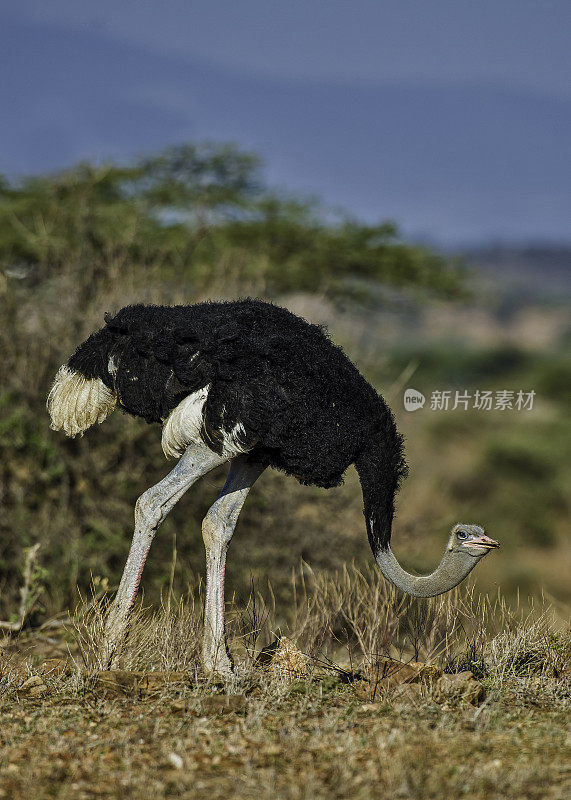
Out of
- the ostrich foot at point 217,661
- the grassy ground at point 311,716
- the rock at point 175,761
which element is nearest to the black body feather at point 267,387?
the grassy ground at point 311,716

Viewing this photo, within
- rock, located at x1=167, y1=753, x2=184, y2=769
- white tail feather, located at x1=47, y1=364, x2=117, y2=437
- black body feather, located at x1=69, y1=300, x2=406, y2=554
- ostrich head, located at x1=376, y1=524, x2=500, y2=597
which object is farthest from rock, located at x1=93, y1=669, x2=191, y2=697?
white tail feather, located at x1=47, y1=364, x2=117, y2=437

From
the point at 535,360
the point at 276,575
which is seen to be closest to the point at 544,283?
the point at 535,360

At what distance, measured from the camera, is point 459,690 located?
4.99 metres

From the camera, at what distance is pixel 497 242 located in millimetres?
153125

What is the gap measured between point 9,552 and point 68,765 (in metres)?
6.54

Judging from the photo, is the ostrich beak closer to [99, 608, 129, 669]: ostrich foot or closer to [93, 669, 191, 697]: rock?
[93, 669, 191, 697]: rock

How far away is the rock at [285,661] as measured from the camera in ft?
17.4

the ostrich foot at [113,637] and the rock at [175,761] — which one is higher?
the ostrich foot at [113,637]

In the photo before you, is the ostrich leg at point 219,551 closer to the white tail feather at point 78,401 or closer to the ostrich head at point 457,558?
the white tail feather at point 78,401

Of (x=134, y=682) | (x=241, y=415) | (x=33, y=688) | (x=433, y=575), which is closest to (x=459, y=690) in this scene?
(x=433, y=575)

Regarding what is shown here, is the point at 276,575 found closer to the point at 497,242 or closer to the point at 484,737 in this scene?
the point at 484,737

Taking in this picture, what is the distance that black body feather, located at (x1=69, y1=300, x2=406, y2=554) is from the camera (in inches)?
201

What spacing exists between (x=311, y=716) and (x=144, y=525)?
135cm

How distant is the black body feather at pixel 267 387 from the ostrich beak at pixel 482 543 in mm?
467
